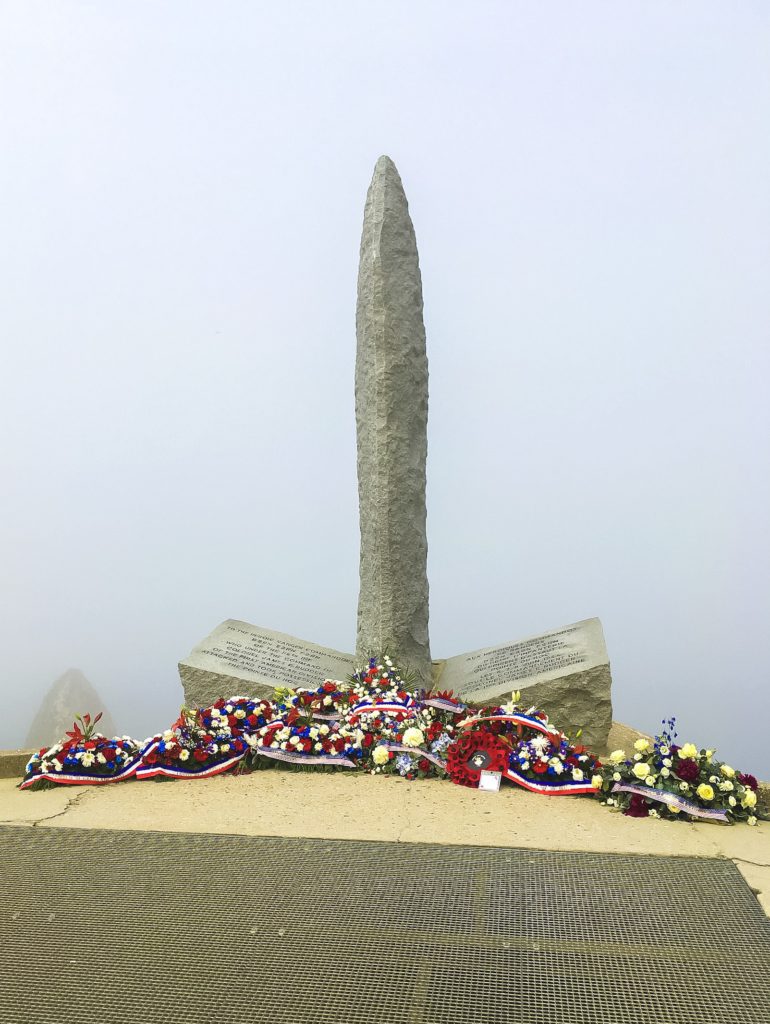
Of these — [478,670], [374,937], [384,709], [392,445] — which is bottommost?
[374,937]

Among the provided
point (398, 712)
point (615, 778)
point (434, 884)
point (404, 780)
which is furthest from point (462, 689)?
point (434, 884)

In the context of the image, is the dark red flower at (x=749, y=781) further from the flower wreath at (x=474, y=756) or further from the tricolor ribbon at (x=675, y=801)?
the flower wreath at (x=474, y=756)

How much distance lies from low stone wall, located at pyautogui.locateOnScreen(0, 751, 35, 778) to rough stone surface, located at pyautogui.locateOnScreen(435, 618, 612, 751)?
256cm

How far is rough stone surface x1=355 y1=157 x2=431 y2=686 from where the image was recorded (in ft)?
19.4

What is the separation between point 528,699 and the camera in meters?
5.19

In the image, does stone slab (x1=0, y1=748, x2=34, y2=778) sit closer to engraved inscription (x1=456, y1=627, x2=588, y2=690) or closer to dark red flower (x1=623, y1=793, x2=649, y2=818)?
engraved inscription (x1=456, y1=627, x2=588, y2=690)

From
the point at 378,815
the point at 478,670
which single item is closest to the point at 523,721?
the point at 378,815

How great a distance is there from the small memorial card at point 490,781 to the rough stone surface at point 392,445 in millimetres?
1684

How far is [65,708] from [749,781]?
7.53 m

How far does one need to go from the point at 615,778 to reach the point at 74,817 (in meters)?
2.38

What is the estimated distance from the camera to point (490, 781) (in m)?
4.11

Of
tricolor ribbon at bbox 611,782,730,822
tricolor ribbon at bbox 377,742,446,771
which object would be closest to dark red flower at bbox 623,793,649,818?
tricolor ribbon at bbox 611,782,730,822

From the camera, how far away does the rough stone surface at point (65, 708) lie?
9.14 metres

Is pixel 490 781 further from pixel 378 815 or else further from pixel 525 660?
pixel 525 660
